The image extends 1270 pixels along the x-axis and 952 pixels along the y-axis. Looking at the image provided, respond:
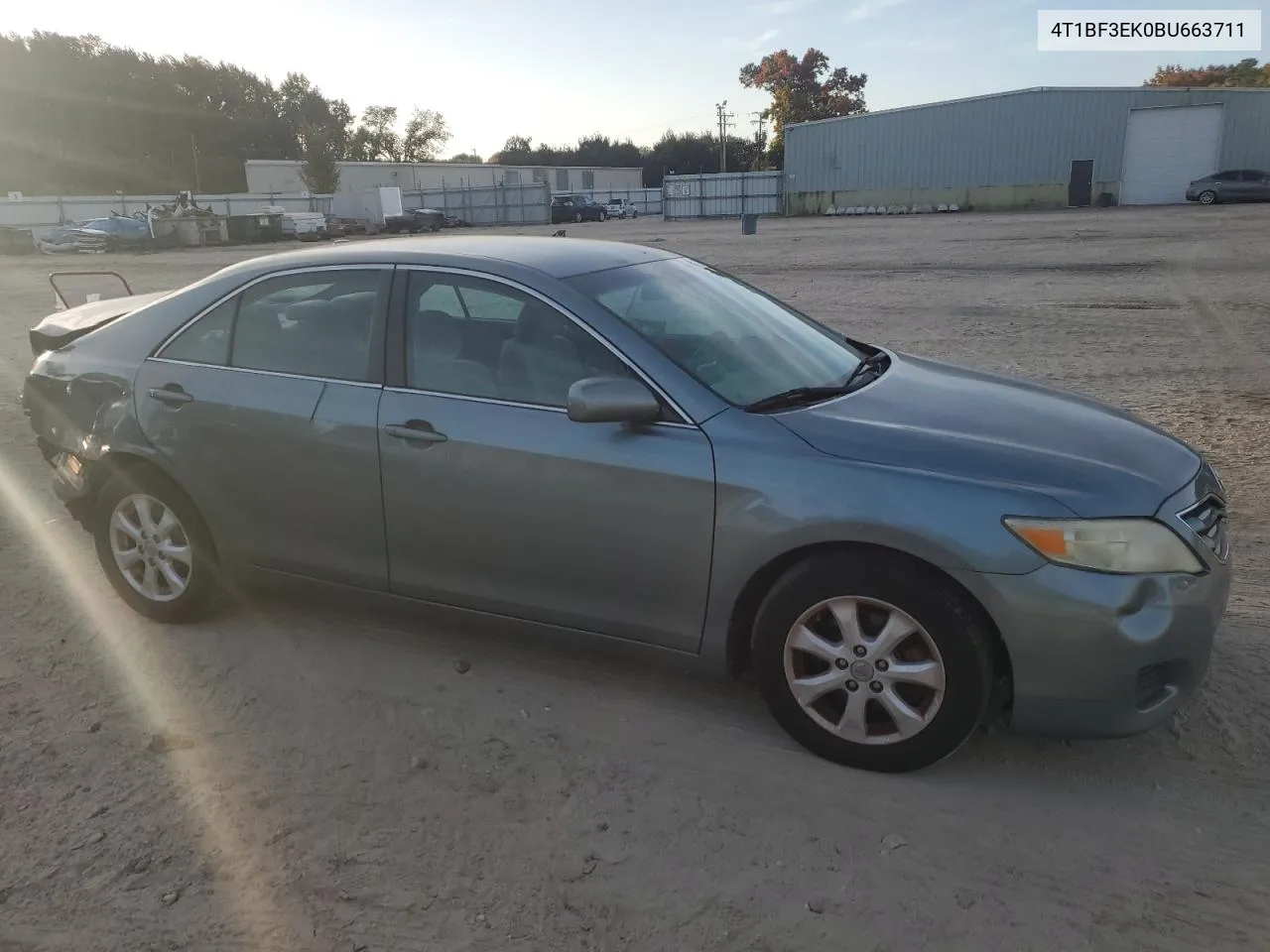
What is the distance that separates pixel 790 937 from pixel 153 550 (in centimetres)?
319

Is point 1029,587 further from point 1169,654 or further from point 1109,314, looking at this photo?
point 1109,314

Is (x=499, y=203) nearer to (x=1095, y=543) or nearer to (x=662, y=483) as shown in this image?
(x=662, y=483)

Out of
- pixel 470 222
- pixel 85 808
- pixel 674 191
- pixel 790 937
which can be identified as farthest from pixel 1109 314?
pixel 470 222

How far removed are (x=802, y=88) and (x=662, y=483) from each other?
82.6 meters

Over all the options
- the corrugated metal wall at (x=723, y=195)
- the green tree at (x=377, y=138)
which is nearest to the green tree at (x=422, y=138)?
the green tree at (x=377, y=138)

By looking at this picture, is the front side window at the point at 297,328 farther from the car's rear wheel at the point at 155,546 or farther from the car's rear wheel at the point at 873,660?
the car's rear wheel at the point at 873,660

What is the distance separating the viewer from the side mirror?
9.87ft

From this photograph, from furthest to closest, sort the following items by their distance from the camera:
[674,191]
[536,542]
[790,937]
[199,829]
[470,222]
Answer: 1. [470,222]
2. [674,191]
3. [536,542]
4. [199,829]
5. [790,937]

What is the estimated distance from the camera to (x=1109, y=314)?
1162 centimetres

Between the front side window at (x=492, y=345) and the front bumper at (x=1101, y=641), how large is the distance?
149cm

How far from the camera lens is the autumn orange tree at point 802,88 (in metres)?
77.4

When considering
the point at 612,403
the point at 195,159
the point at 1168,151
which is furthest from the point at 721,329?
the point at 195,159

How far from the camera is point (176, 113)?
77375mm

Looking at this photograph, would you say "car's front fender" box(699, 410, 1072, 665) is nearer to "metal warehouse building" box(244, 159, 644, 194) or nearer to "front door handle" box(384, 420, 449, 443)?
"front door handle" box(384, 420, 449, 443)
